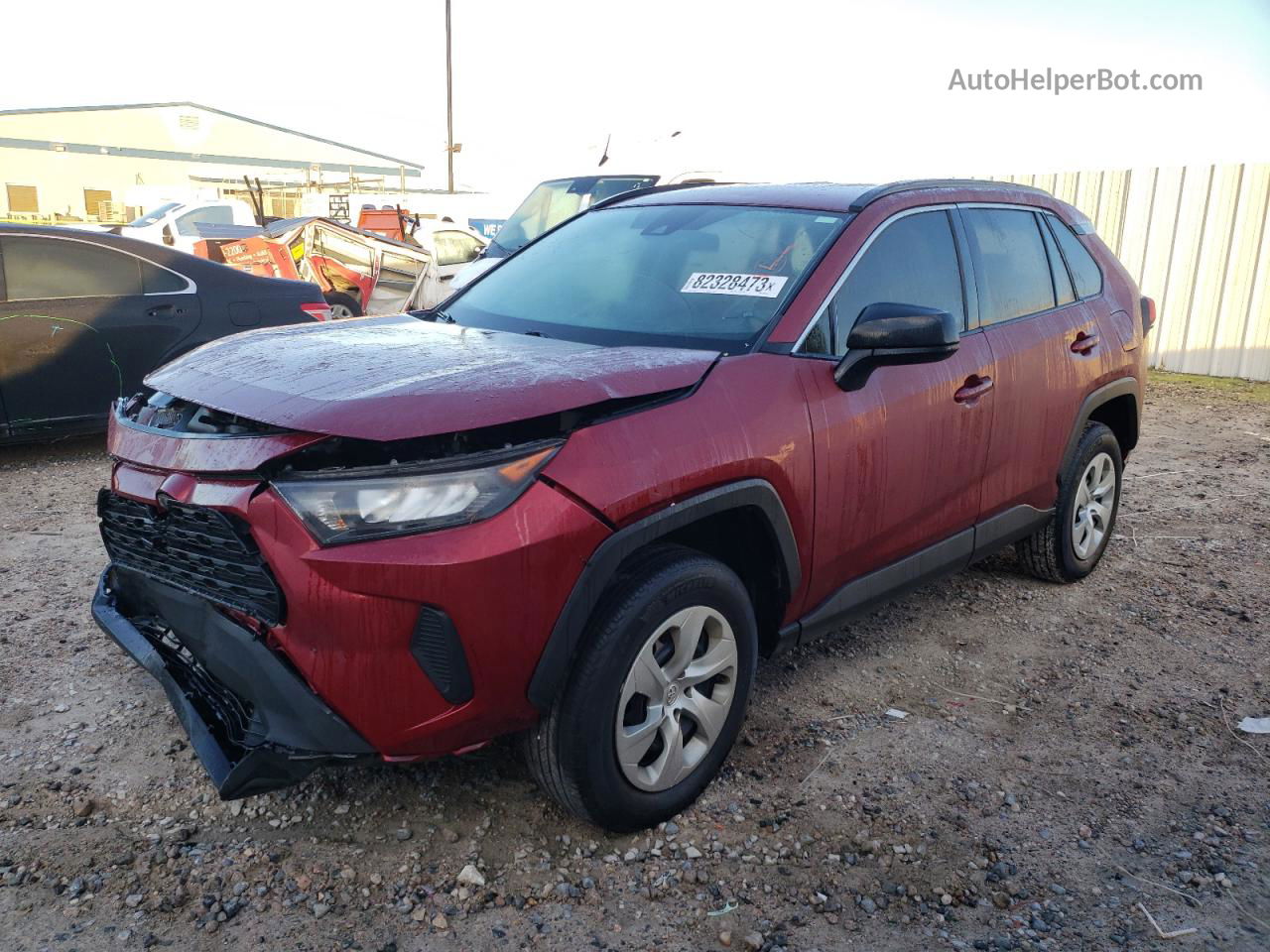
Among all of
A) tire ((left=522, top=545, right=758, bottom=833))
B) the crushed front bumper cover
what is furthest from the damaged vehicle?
Result: tire ((left=522, top=545, right=758, bottom=833))

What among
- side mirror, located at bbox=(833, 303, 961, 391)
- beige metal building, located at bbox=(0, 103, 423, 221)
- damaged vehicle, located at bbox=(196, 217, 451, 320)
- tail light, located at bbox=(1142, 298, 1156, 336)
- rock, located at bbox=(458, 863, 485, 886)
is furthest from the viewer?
beige metal building, located at bbox=(0, 103, 423, 221)

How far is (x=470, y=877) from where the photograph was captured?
2.50m

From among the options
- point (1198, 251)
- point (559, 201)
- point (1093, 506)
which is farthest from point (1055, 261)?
point (1198, 251)

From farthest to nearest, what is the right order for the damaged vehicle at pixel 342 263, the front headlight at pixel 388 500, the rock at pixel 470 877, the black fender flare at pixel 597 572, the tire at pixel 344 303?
the tire at pixel 344 303 < the damaged vehicle at pixel 342 263 < the rock at pixel 470 877 < the black fender flare at pixel 597 572 < the front headlight at pixel 388 500

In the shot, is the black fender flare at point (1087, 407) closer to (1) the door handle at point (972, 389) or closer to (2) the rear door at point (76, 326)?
(1) the door handle at point (972, 389)

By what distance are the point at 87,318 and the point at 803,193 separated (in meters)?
4.96

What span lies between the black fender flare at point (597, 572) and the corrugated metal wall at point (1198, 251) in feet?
34.4

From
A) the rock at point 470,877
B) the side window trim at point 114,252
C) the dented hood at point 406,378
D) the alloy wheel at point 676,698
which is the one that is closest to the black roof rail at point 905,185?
the dented hood at point 406,378

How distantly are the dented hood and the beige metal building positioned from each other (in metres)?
33.8

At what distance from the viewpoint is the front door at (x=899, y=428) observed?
2.97 metres

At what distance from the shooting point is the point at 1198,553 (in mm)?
5098

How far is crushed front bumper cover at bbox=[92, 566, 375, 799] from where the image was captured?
87.5 inches

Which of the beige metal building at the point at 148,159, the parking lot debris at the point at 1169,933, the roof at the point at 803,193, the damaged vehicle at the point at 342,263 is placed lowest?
the parking lot debris at the point at 1169,933

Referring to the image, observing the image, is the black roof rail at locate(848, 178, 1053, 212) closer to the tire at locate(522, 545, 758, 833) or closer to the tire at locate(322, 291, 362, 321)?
the tire at locate(522, 545, 758, 833)
